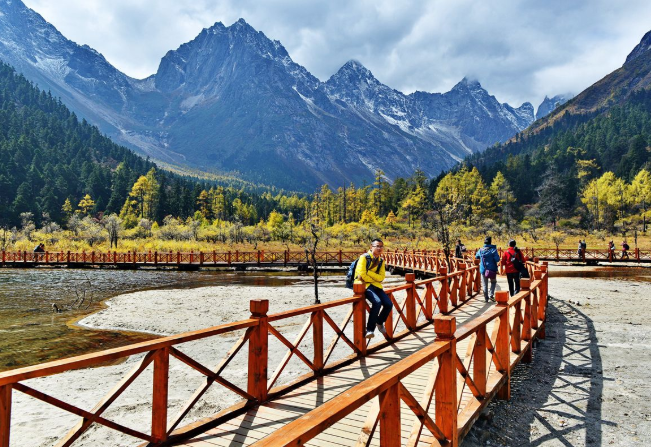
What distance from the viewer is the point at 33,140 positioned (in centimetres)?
11950

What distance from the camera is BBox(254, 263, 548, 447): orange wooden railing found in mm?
2281

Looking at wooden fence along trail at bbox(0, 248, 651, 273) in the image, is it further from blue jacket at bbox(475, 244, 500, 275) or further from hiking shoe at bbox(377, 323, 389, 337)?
hiking shoe at bbox(377, 323, 389, 337)

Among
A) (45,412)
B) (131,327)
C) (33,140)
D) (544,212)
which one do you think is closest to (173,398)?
(45,412)

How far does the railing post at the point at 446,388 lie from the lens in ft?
11.6

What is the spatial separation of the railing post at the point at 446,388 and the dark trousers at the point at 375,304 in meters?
3.42

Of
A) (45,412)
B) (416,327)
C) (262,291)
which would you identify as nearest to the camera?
(45,412)

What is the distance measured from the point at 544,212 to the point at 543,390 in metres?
88.3

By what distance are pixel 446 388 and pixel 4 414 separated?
3308 millimetres

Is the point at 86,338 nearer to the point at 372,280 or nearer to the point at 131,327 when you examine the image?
the point at 131,327

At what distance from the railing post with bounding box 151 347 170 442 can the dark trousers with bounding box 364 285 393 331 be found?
3901 mm

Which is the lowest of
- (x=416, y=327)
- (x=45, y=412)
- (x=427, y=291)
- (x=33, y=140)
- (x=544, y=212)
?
(x=45, y=412)

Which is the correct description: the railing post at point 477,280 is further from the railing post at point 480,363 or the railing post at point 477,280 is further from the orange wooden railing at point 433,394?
the railing post at point 480,363

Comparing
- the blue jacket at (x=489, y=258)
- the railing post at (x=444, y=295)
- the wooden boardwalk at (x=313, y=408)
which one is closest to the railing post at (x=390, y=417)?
the wooden boardwalk at (x=313, y=408)

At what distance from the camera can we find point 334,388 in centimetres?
545
